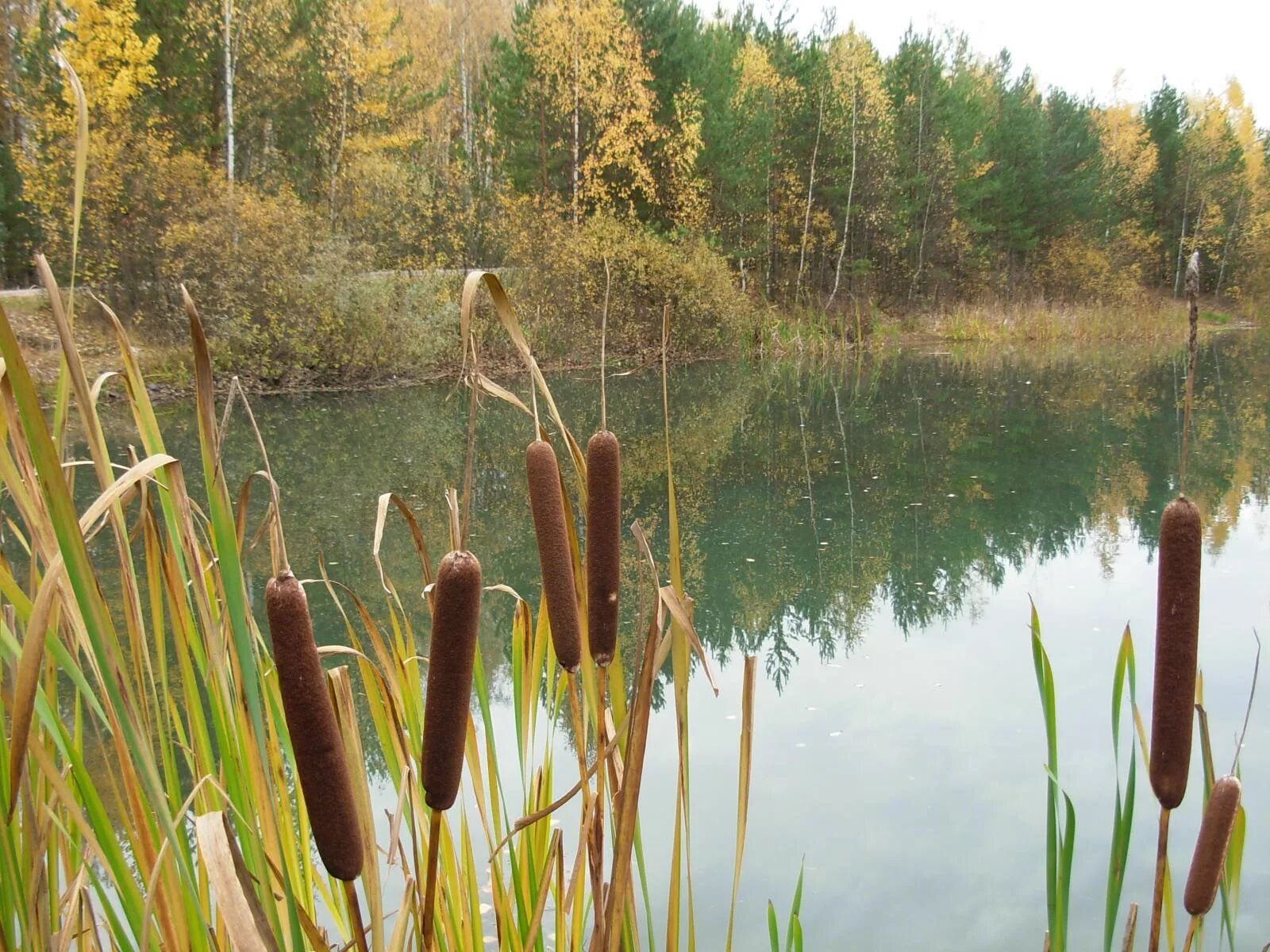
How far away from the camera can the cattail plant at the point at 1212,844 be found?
0.74 meters

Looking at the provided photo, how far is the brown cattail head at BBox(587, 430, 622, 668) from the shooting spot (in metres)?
0.75

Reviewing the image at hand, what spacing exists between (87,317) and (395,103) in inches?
314

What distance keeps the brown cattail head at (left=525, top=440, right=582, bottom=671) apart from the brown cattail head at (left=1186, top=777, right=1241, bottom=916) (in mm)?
454

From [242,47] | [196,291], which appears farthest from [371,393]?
[242,47]

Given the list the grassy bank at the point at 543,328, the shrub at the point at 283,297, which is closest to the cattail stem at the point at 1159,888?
the grassy bank at the point at 543,328

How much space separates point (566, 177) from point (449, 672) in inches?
807

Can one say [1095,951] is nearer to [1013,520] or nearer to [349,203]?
[1013,520]

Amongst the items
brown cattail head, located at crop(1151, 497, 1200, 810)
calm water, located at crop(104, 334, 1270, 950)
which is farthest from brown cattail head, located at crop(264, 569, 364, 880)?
calm water, located at crop(104, 334, 1270, 950)

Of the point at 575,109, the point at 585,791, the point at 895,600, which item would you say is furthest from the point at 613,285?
the point at 585,791

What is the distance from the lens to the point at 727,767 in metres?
3.04

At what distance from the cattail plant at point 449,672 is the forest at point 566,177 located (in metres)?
12.3

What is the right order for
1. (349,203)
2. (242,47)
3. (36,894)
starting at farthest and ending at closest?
(349,203)
(242,47)
(36,894)

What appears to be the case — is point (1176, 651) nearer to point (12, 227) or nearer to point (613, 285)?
point (613, 285)

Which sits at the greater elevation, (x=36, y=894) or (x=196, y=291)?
(x=196, y=291)
